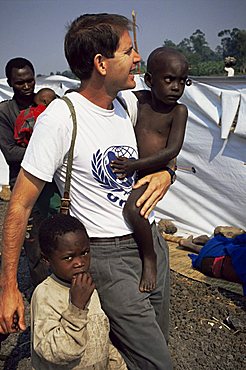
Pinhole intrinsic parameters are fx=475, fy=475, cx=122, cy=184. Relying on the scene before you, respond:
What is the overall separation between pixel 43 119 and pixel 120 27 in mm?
456

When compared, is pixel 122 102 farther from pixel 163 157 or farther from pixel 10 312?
pixel 10 312

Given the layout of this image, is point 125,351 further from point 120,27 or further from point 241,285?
point 241,285

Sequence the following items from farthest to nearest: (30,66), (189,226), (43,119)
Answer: (189,226) → (30,66) → (43,119)

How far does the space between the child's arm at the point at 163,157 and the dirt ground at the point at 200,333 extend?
1.56m

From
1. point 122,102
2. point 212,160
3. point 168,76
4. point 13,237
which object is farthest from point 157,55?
point 212,160

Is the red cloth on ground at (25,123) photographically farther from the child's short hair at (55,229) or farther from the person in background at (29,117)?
the child's short hair at (55,229)

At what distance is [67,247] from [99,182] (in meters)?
0.27

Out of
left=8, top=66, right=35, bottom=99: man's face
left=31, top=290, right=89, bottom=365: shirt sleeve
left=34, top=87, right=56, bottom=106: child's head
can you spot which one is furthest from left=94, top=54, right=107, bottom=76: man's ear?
left=8, top=66, right=35, bottom=99: man's face

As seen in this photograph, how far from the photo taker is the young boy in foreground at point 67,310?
1.62 metres

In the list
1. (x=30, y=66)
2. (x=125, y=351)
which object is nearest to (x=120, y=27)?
(x=125, y=351)

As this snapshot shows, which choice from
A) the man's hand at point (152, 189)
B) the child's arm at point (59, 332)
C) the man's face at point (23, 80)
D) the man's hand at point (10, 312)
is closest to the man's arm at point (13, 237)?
the man's hand at point (10, 312)

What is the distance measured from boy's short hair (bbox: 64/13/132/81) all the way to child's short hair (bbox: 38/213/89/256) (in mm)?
571

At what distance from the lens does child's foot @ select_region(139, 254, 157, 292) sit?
6.20 ft

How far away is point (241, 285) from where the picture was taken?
409 centimetres
